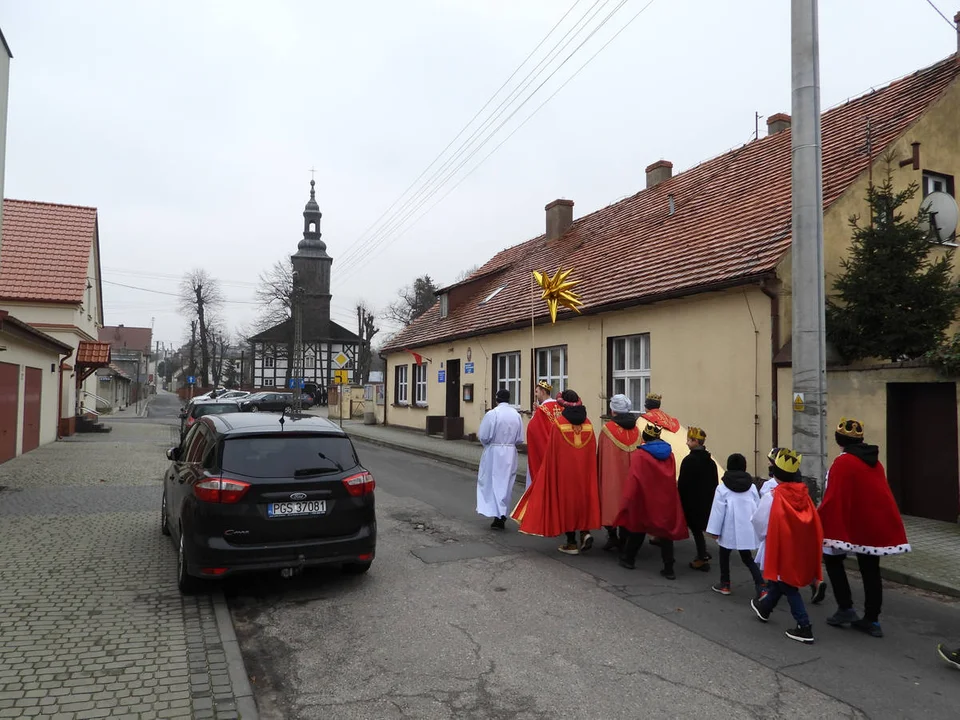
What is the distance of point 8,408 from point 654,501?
571 inches

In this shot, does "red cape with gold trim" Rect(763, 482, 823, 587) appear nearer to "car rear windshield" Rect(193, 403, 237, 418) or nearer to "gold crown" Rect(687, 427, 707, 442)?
"gold crown" Rect(687, 427, 707, 442)

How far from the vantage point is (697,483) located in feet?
21.1

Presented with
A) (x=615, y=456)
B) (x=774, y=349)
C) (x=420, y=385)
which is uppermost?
(x=774, y=349)

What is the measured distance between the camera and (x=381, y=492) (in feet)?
36.8

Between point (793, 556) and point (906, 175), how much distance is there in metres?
9.66

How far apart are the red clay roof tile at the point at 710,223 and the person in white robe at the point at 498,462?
4622 millimetres

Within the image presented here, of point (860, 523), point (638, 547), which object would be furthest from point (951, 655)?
point (638, 547)

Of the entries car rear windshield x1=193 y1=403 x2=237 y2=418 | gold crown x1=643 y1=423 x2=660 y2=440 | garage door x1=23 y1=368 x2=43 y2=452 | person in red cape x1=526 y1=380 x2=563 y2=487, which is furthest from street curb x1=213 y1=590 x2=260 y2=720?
garage door x1=23 y1=368 x2=43 y2=452

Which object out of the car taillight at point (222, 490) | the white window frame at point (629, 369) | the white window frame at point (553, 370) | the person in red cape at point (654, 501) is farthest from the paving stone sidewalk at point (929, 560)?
the white window frame at point (553, 370)

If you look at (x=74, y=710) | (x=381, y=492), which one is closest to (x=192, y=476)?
(x=74, y=710)

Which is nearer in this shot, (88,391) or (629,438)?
(629,438)

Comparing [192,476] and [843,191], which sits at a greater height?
[843,191]

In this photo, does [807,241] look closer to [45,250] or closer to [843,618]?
[843,618]

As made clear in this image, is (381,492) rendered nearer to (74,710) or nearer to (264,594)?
(264,594)
